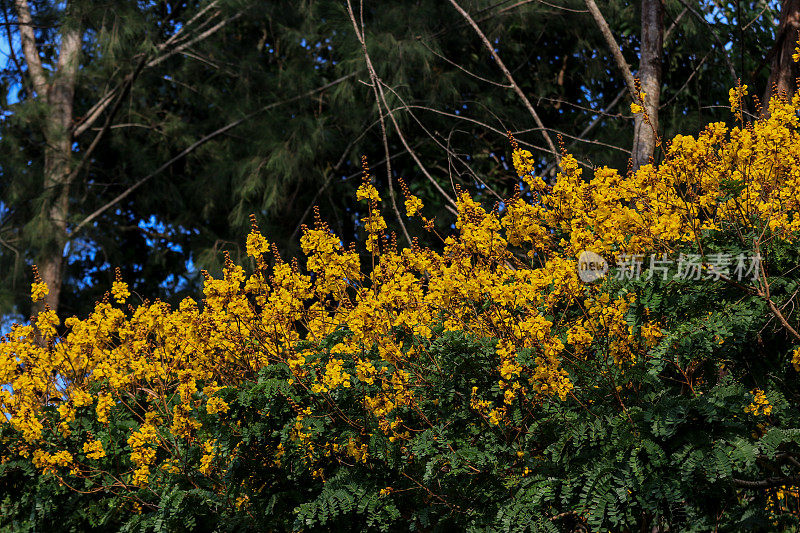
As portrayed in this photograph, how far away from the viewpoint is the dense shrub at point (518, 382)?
341 centimetres

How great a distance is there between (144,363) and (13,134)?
628 cm

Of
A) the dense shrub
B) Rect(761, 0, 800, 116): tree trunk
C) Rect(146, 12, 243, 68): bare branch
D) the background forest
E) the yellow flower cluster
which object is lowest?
the yellow flower cluster

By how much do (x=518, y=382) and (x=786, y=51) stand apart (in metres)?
3.22

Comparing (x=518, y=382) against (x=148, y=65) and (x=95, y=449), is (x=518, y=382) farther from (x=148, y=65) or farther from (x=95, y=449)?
(x=148, y=65)

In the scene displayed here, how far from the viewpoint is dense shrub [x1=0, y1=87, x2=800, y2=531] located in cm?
341

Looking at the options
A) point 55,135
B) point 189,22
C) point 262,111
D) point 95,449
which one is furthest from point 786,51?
point 55,135

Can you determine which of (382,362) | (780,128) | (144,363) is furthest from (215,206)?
(780,128)

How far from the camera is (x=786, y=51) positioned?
18.1 ft

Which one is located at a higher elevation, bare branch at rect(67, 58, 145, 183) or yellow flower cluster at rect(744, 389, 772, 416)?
bare branch at rect(67, 58, 145, 183)

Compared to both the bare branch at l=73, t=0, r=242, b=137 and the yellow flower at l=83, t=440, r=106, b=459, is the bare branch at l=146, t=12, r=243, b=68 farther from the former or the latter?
the yellow flower at l=83, t=440, r=106, b=459

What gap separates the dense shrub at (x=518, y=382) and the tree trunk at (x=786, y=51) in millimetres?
1657

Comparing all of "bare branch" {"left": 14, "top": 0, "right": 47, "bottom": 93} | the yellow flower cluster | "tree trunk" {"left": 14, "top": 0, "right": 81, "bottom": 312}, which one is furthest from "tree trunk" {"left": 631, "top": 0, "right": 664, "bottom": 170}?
"bare branch" {"left": 14, "top": 0, "right": 47, "bottom": 93}

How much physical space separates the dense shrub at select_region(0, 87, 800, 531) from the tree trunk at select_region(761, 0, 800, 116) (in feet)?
5.44

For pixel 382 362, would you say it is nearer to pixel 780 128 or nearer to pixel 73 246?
pixel 780 128
